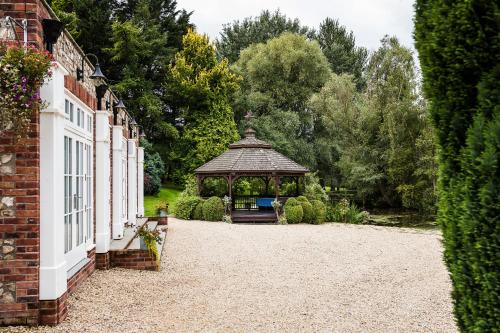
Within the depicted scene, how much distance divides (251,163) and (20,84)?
1587cm

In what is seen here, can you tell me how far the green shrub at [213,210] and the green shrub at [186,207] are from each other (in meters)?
0.63

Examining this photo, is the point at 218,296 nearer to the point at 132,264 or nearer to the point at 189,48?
the point at 132,264

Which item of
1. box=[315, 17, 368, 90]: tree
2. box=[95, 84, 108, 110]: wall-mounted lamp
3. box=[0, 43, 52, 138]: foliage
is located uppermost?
box=[315, 17, 368, 90]: tree

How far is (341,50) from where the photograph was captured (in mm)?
38375

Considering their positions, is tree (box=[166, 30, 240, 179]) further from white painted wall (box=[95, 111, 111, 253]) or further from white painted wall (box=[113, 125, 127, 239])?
white painted wall (box=[95, 111, 111, 253])

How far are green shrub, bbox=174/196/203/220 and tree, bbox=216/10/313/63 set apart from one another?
2001 cm

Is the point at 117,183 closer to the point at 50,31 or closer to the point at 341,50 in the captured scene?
the point at 50,31

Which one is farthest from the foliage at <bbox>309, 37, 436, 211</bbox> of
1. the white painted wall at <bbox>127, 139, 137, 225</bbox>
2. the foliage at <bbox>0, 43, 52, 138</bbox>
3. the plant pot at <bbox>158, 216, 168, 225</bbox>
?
the foliage at <bbox>0, 43, 52, 138</bbox>

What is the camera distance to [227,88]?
28234mm

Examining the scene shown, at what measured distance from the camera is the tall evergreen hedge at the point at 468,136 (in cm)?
256

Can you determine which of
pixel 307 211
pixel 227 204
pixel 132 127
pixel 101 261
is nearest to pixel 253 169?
pixel 227 204

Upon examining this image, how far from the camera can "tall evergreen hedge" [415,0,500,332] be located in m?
2.56

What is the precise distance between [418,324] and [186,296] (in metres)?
3.08

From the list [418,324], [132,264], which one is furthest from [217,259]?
[418,324]
